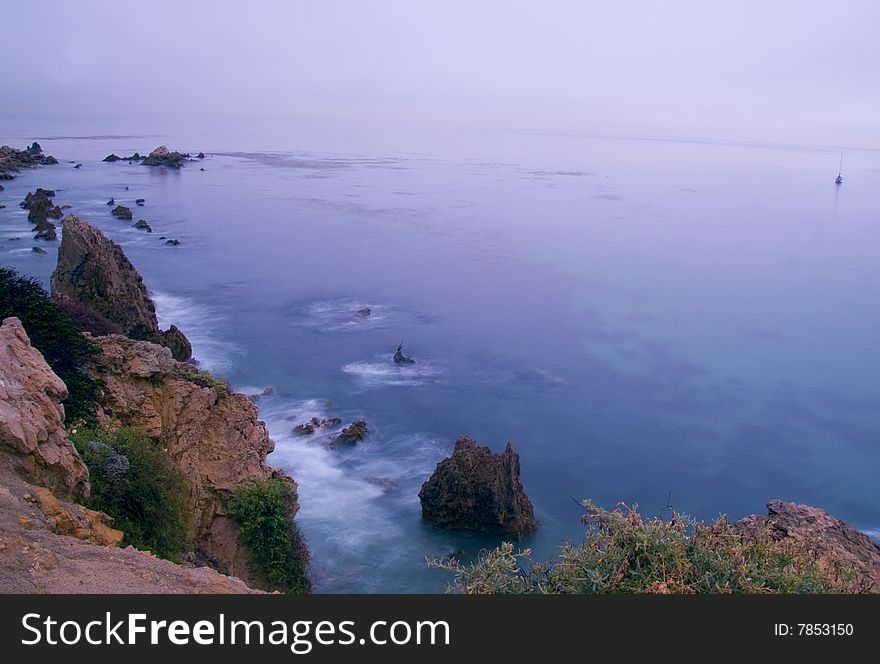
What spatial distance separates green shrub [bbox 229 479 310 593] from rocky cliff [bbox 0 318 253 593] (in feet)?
15.8

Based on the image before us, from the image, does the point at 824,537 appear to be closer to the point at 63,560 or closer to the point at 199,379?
the point at 63,560

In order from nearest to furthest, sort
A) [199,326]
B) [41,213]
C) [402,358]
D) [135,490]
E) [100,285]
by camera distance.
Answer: [135,490] → [100,285] → [402,358] → [199,326] → [41,213]

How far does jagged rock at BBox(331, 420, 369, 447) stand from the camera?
2850 centimetres

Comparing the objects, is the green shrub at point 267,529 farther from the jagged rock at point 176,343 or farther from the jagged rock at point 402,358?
the jagged rock at point 402,358

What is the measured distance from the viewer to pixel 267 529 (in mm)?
17875

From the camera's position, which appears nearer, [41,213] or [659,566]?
[659,566]

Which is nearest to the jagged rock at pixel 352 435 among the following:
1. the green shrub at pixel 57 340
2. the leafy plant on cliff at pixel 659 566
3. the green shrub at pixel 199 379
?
the green shrub at pixel 199 379

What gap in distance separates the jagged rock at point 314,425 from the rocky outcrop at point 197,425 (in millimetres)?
8519

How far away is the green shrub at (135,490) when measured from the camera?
14688 mm

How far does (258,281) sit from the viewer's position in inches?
2039

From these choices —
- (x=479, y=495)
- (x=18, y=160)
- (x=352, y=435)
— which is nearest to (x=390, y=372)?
(x=352, y=435)

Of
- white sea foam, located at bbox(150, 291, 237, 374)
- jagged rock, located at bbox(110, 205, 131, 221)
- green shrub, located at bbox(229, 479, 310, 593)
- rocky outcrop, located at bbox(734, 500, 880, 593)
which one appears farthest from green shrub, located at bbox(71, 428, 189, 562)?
jagged rock, located at bbox(110, 205, 131, 221)

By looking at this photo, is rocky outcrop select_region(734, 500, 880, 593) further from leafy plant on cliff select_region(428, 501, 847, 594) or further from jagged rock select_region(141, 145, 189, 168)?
jagged rock select_region(141, 145, 189, 168)

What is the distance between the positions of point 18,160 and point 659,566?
347ft
